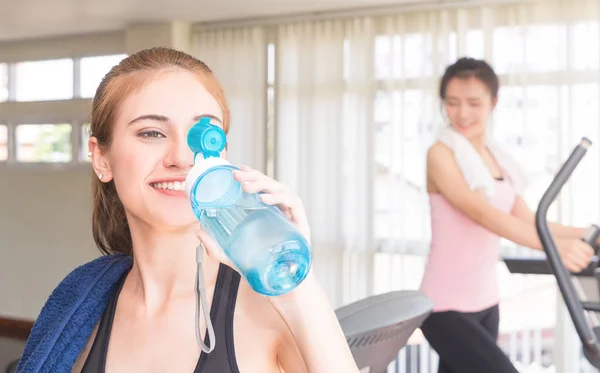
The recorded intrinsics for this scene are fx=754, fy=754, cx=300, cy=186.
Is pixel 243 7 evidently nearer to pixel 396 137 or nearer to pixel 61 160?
pixel 396 137

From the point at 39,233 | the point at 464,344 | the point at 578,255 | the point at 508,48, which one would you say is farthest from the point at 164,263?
the point at 39,233

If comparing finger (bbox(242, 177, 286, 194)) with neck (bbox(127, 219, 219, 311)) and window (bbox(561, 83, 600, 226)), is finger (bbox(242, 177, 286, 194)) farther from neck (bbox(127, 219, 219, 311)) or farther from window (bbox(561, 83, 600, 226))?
window (bbox(561, 83, 600, 226))

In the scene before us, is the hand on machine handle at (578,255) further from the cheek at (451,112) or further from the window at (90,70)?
the window at (90,70)

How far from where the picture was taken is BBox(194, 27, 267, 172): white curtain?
576 cm

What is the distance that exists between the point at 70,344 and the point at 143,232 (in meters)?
0.19

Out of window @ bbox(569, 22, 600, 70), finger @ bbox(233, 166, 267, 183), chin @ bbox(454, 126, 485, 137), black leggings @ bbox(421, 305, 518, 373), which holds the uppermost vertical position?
window @ bbox(569, 22, 600, 70)

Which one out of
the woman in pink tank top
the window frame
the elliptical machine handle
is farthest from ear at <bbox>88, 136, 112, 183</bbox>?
the window frame

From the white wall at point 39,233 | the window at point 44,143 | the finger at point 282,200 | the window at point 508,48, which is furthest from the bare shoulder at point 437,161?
the window at point 44,143

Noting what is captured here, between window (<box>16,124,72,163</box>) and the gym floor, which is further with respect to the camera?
window (<box>16,124,72,163</box>)

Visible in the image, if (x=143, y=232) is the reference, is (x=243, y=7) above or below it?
above

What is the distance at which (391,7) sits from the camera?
511 cm

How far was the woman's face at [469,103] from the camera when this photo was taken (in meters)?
2.52

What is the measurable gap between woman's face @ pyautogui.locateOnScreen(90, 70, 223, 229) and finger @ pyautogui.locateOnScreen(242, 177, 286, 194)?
24 centimetres

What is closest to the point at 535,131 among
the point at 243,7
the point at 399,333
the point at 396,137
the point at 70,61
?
the point at 396,137
